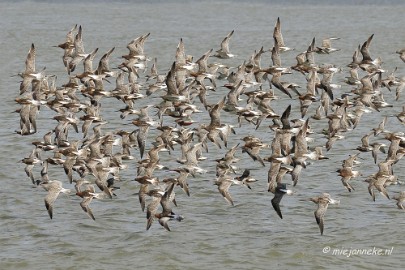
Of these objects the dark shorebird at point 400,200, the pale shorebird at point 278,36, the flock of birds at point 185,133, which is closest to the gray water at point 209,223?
the dark shorebird at point 400,200

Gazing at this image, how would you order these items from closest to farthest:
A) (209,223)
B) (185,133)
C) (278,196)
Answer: (278,196), (209,223), (185,133)

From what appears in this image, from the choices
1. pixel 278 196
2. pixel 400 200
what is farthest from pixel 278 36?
pixel 400 200

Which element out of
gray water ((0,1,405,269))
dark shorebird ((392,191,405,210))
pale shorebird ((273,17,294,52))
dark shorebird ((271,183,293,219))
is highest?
pale shorebird ((273,17,294,52))

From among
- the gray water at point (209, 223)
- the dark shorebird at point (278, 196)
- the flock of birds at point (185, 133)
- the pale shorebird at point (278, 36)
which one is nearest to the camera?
the gray water at point (209, 223)

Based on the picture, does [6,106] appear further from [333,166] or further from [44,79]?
[333,166]

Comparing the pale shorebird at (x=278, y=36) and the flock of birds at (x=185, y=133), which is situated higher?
the pale shorebird at (x=278, y=36)

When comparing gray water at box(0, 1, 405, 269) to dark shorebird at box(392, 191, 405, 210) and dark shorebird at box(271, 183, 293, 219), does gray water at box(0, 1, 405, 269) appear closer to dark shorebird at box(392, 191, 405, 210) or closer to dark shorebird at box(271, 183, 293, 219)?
dark shorebird at box(392, 191, 405, 210)

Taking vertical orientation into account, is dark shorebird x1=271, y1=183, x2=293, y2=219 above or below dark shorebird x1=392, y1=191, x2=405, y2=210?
above

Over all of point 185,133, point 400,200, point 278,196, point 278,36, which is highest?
point 278,36

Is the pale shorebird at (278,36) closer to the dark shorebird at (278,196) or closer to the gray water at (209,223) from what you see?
the gray water at (209,223)

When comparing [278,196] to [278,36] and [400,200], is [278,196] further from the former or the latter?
[278,36]

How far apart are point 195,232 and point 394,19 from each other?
76.5 meters

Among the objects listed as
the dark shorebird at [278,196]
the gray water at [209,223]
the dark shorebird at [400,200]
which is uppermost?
the dark shorebird at [278,196]

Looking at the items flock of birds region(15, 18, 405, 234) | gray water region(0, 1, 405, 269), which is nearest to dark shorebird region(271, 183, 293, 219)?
flock of birds region(15, 18, 405, 234)
